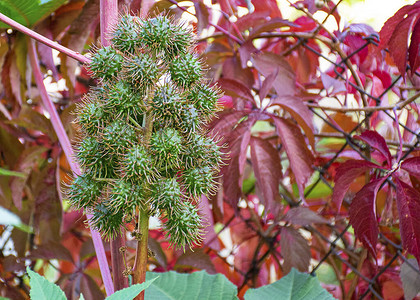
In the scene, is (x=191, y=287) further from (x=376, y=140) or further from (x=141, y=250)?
(x=376, y=140)

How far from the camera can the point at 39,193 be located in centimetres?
97

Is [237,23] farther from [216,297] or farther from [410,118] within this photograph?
[216,297]

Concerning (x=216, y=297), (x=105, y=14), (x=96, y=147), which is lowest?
(x=216, y=297)

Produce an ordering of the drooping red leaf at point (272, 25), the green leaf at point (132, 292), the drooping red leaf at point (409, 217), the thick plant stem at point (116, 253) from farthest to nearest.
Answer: the drooping red leaf at point (272, 25), the drooping red leaf at point (409, 217), the thick plant stem at point (116, 253), the green leaf at point (132, 292)

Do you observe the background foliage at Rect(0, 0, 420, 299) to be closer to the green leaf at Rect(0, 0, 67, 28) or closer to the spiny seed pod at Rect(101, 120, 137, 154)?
the green leaf at Rect(0, 0, 67, 28)

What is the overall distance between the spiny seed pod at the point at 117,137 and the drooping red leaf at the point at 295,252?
51 cm

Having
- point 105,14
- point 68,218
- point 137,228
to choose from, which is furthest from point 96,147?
point 68,218

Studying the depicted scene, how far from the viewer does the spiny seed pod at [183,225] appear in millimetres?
456

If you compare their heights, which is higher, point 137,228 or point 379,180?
point 379,180

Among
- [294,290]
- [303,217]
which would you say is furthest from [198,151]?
[303,217]

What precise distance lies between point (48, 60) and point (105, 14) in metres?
0.30

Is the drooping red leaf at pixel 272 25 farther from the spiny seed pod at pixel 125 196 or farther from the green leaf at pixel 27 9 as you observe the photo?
the spiny seed pod at pixel 125 196

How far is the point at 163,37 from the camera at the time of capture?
1.51 feet

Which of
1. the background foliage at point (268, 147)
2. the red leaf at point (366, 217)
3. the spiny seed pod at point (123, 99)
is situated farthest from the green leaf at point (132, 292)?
the red leaf at point (366, 217)
